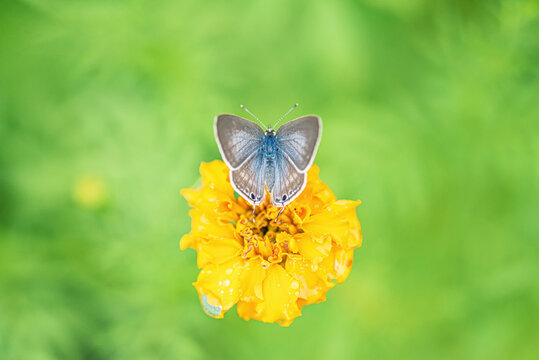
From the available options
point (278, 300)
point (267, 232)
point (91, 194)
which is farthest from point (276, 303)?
point (91, 194)

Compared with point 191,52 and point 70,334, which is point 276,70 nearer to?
point 191,52

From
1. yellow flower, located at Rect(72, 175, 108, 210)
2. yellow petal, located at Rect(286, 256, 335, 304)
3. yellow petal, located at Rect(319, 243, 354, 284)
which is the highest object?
yellow flower, located at Rect(72, 175, 108, 210)

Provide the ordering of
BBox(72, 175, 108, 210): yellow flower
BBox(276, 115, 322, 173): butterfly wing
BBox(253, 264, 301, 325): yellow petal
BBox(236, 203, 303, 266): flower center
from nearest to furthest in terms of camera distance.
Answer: BBox(276, 115, 322, 173): butterfly wing < BBox(253, 264, 301, 325): yellow petal < BBox(236, 203, 303, 266): flower center < BBox(72, 175, 108, 210): yellow flower

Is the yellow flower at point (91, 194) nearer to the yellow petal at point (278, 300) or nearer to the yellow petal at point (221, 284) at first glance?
the yellow petal at point (221, 284)

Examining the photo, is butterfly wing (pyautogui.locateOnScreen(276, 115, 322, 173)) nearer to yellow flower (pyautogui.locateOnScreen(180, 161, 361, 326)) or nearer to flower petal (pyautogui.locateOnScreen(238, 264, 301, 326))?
yellow flower (pyautogui.locateOnScreen(180, 161, 361, 326))

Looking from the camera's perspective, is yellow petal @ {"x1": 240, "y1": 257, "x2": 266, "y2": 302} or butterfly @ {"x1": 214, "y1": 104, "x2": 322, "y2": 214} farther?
yellow petal @ {"x1": 240, "y1": 257, "x2": 266, "y2": 302}

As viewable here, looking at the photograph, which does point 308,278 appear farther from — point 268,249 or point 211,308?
point 211,308

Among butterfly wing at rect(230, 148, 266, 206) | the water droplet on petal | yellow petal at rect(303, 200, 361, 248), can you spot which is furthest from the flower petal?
butterfly wing at rect(230, 148, 266, 206)

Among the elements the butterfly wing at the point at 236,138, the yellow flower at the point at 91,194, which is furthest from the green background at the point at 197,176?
the butterfly wing at the point at 236,138
